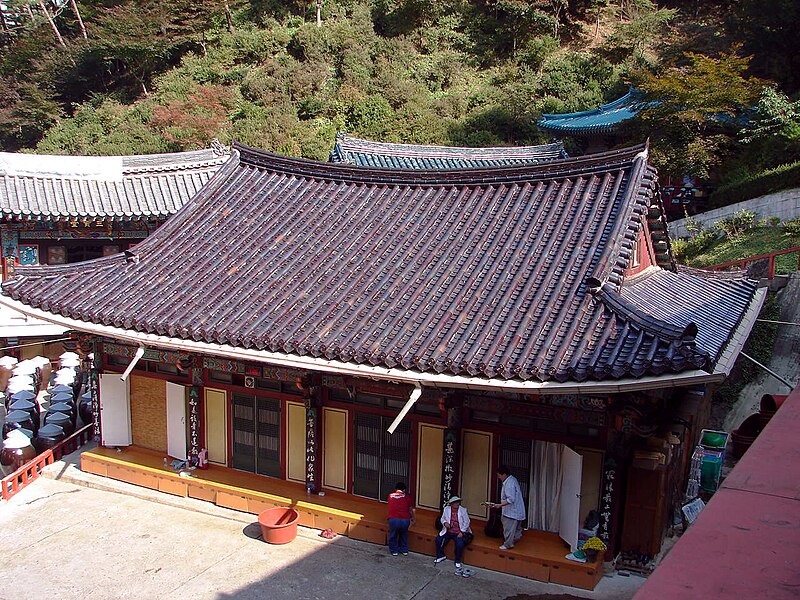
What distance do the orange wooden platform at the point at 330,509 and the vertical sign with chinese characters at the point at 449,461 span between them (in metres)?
0.64

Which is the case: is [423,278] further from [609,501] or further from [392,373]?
[609,501]

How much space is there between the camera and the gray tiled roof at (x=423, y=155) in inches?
1196

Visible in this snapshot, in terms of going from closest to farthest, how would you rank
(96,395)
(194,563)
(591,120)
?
(194,563) < (96,395) < (591,120)

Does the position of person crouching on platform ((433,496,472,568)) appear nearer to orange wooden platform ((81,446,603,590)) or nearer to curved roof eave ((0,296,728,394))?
orange wooden platform ((81,446,603,590))

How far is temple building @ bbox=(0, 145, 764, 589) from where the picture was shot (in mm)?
10422

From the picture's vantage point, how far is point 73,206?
74.7 ft

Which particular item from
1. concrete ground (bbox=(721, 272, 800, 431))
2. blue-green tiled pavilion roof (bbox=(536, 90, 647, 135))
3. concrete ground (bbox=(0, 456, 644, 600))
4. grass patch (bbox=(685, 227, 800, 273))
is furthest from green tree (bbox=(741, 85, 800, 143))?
concrete ground (bbox=(0, 456, 644, 600))

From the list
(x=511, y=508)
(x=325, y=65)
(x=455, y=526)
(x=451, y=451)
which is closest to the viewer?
(x=511, y=508)

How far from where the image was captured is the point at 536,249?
12336 mm

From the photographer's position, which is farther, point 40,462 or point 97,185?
point 97,185

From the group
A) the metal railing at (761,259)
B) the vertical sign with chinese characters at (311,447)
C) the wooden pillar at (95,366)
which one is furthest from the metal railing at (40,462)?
the metal railing at (761,259)

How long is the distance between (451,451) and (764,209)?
19905mm

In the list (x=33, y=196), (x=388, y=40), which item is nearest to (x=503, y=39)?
(x=388, y=40)

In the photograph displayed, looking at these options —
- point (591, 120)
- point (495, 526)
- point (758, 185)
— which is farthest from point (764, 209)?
point (495, 526)
